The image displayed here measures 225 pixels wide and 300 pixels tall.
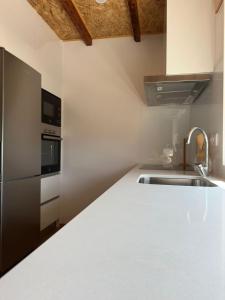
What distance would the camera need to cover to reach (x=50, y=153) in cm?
270

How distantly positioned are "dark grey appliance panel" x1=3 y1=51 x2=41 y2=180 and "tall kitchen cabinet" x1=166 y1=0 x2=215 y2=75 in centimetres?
108

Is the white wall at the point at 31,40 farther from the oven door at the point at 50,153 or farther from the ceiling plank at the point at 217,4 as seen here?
the ceiling plank at the point at 217,4

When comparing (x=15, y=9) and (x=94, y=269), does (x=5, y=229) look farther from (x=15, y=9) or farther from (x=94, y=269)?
(x=15, y=9)

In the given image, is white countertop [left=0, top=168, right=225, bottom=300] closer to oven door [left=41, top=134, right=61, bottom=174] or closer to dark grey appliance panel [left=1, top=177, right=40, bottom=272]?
dark grey appliance panel [left=1, top=177, right=40, bottom=272]

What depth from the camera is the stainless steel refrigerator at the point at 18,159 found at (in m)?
1.58

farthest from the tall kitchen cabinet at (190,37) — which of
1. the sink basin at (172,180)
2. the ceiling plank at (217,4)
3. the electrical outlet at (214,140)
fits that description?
the sink basin at (172,180)

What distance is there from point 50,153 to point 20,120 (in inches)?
38.1

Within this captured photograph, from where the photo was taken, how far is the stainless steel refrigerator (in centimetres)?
158

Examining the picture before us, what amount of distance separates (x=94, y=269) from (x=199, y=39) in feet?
6.12

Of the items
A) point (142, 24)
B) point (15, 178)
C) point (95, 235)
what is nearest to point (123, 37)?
point (142, 24)

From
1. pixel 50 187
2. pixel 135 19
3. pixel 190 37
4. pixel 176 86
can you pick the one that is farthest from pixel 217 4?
pixel 50 187

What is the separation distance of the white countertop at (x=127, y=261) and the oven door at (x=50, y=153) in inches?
78.1

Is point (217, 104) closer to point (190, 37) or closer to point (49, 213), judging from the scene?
point (190, 37)

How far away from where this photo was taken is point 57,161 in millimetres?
2934
